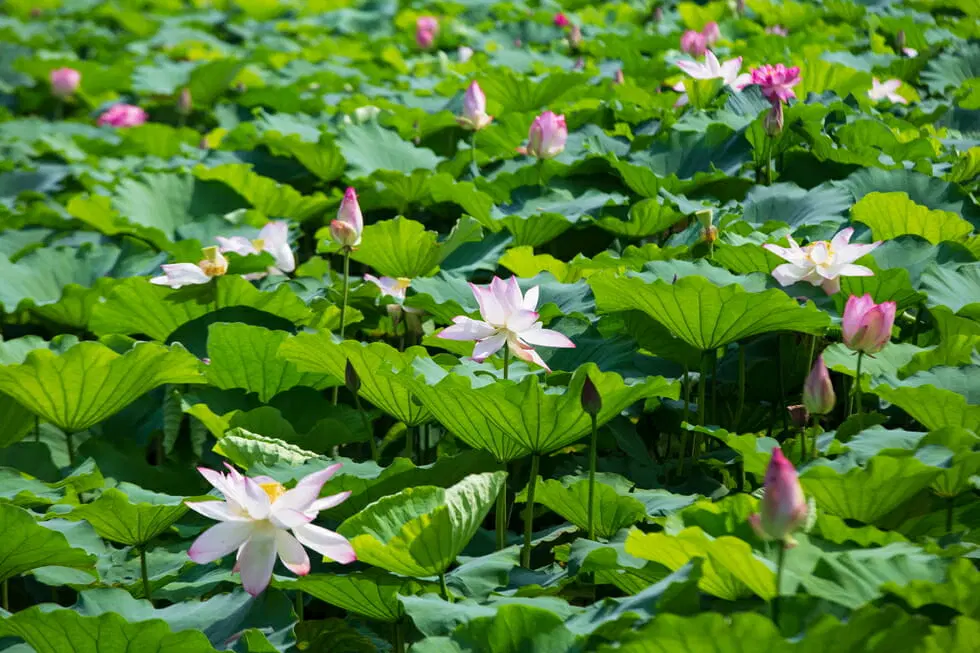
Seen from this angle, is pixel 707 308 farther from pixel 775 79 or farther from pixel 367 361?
pixel 775 79

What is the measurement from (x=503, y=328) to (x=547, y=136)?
91cm

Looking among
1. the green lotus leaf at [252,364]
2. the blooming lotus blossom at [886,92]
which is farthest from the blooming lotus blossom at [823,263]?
the blooming lotus blossom at [886,92]

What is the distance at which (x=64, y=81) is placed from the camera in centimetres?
461

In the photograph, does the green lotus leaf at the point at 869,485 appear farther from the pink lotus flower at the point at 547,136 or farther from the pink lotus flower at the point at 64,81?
the pink lotus flower at the point at 64,81

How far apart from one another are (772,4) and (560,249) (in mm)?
2393

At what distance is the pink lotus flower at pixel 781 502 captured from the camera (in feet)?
3.13

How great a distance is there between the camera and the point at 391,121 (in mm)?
3094

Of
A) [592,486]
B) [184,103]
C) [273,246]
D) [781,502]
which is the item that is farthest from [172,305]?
[184,103]

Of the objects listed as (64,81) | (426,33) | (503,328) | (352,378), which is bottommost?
(64,81)

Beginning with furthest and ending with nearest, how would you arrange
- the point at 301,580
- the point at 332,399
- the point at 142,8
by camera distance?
the point at 142,8 < the point at 332,399 < the point at 301,580

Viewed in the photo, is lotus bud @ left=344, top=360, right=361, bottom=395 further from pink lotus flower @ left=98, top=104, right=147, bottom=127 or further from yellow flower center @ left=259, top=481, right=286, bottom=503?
pink lotus flower @ left=98, top=104, right=147, bottom=127

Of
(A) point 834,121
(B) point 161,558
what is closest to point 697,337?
(B) point 161,558

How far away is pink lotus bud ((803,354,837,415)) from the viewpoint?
4.44 ft

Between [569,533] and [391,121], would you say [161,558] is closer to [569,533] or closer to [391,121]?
[569,533]
